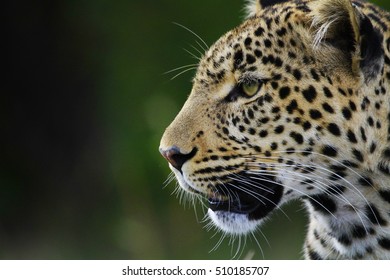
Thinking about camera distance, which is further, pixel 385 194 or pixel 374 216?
pixel 374 216

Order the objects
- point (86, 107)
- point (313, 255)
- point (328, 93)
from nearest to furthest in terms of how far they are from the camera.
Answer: point (328, 93) < point (313, 255) < point (86, 107)

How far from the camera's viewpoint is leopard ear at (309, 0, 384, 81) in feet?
17.3

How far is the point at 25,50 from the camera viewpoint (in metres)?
13.3

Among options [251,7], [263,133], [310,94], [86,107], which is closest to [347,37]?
[310,94]

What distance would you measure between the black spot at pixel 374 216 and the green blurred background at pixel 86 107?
A: 15.5ft

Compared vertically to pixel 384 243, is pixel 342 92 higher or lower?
higher

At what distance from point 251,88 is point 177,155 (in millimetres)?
604

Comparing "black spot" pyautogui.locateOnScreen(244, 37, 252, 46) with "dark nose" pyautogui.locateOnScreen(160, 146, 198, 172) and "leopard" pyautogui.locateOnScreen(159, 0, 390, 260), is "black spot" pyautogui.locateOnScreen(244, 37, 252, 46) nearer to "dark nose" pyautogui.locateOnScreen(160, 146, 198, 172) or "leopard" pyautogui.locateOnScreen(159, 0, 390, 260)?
"leopard" pyautogui.locateOnScreen(159, 0, 390, 260)

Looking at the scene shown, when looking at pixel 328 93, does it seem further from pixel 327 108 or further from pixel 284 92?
pixel 284 92

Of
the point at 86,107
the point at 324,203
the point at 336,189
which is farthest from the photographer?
the point at 86,107

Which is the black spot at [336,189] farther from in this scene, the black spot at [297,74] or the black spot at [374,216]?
the black spot at [297,74]

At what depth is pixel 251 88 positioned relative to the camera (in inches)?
222
